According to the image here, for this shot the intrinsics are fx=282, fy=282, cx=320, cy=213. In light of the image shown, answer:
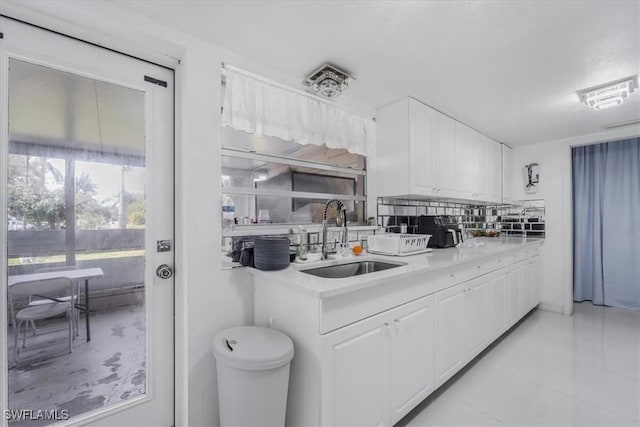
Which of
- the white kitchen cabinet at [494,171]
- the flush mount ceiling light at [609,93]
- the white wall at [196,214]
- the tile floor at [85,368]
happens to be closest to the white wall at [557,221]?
the white kitchen cabinet at [494,171]

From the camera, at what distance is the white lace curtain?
1.84m

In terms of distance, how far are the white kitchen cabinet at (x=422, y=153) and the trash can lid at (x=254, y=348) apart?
5.47 ft

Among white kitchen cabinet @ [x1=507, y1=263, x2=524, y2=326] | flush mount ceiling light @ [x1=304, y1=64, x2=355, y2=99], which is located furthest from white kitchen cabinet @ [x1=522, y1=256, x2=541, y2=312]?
flush mount ceiling light @ [x1=304, y1=64, x2=355, y2=99]

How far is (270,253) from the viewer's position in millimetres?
1642

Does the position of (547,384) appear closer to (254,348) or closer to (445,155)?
(445,155)

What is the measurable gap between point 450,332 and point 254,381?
1.46 meters

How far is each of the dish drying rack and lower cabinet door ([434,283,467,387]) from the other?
1.37 ft

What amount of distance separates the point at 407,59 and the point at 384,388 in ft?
6.65

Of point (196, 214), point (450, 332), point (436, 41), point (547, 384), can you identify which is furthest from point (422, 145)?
point (547, 384)

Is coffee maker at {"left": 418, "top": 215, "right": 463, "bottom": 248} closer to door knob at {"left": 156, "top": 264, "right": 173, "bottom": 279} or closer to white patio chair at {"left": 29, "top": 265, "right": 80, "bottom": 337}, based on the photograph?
door knob at {"left": 156, "top": 264, "right": 173, "bottom": 279}

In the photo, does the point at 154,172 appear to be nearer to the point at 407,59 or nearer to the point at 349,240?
the point at 349,240

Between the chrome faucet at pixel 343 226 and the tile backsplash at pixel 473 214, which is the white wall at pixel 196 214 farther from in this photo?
the tile backsplash at pixel 473 214

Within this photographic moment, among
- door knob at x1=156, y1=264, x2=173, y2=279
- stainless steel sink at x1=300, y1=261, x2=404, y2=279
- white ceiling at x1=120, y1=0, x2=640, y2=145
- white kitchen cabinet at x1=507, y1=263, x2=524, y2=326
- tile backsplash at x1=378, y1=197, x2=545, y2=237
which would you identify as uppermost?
white ceiling at x1=120, y1=0, x2=640, y2=145

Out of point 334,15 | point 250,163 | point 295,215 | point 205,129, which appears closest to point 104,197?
point 205,129
